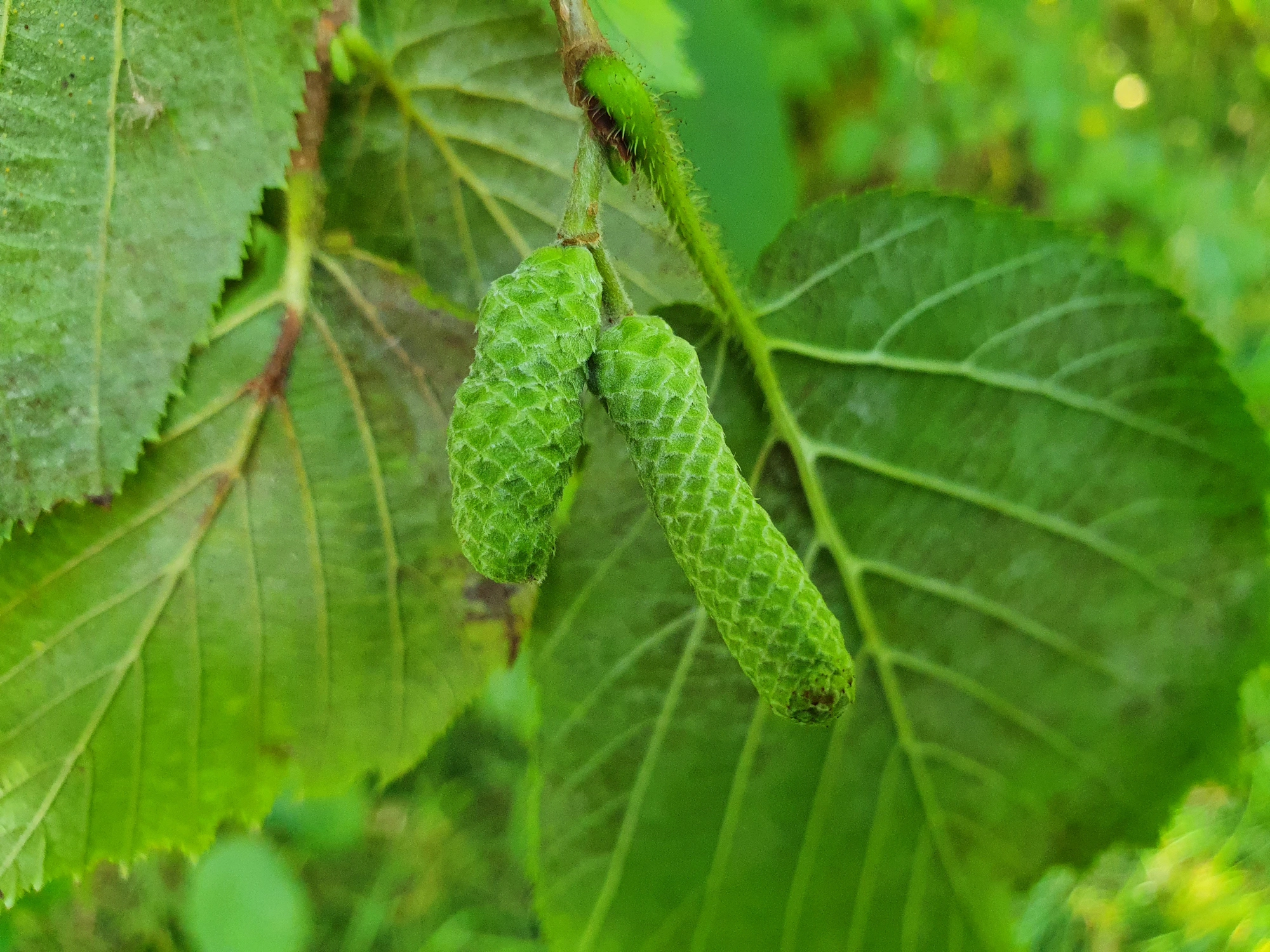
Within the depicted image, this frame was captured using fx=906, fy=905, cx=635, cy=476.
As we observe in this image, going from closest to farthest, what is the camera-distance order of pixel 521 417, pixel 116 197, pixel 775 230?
pixel 521 417, pixel 116 197, pixel 775 230

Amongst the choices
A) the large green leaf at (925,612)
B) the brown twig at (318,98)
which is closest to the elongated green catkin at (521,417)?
the large green leaf at (925,612)

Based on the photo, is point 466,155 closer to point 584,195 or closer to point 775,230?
point 584,195

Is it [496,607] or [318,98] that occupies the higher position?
[318,98]

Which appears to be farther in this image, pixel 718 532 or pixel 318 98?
pixel 318 98

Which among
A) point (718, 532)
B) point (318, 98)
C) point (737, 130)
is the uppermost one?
point (318, 98)

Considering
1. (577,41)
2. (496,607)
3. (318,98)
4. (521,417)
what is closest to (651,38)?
(577,41)

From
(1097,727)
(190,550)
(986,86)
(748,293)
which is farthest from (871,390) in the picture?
(986,86)

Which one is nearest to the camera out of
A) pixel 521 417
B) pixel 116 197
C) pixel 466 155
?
pixel 521 417

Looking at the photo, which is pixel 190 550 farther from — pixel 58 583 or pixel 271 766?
pixel 271 766
